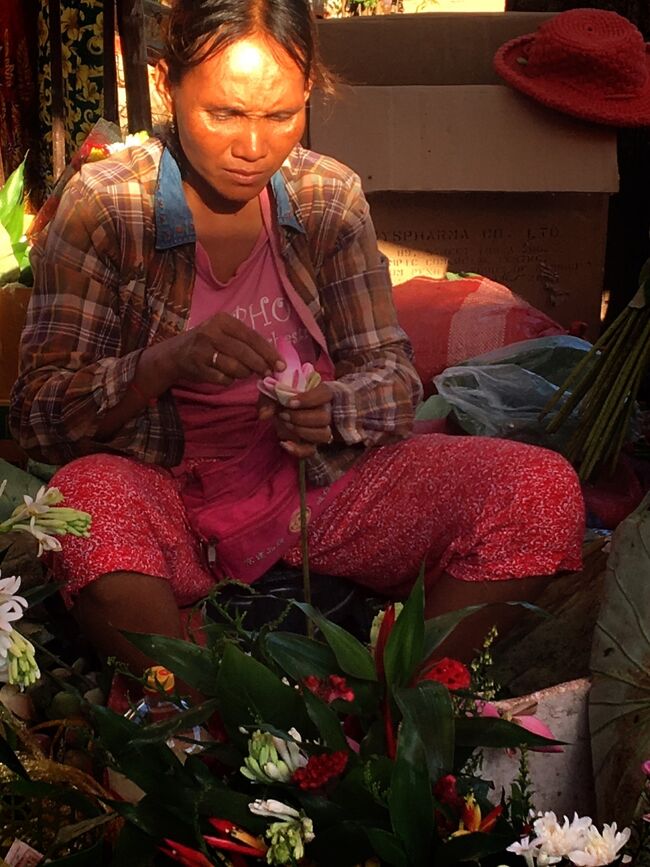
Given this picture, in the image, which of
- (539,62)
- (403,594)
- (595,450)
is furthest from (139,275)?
(539,62)

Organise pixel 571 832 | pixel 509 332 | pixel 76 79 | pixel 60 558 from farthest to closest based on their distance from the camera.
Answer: pixel 76 79
pixel 509 332
pixel 60 558
pixel 571 832

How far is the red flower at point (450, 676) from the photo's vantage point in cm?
124

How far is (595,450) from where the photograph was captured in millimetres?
2434

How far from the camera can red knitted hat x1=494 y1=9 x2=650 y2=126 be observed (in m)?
3.26

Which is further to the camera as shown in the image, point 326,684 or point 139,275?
point 139,275

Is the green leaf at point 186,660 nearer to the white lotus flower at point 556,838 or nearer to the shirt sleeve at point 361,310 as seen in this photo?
the white lotus flower at point 556,838

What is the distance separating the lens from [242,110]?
6.36ft

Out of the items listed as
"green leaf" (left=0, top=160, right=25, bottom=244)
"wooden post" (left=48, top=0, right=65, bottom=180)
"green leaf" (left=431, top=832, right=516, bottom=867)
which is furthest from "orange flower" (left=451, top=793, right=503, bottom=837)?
"wooden post" (left=48, top=0, right=65, bottom=180)

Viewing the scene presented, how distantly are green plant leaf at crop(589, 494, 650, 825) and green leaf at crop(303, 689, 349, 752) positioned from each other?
19.4 inches

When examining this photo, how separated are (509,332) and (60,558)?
159cm

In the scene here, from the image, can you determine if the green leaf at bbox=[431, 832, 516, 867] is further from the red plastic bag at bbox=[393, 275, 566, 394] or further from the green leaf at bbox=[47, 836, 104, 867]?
the red plastic bag at bbox=[393, 275, 566, 394]

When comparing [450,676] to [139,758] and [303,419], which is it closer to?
[139,758]

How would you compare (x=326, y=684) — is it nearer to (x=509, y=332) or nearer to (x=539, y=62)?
(x=509, y=332)

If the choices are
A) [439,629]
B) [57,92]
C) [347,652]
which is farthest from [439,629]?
[57,92]
